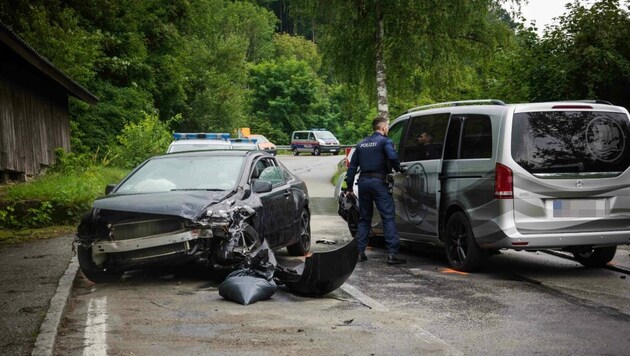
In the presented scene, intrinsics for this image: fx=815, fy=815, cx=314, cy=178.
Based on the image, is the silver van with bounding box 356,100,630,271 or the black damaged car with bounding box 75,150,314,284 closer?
the black damaged car with bounding box 75,150,314,284

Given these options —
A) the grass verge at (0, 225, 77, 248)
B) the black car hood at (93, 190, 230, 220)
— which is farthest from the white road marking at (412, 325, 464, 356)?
the grass verge at (0, 225, 77, 248)

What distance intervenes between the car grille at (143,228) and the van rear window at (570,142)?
12.3 feet

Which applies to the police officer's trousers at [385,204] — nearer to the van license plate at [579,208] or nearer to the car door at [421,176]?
the car door at [421,176]

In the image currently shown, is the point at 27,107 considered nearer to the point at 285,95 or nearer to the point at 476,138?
the point at 476,138

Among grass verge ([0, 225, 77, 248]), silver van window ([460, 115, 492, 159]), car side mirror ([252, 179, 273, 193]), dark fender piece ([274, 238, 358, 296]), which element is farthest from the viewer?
grass verge ([0, 225, 77, 248])

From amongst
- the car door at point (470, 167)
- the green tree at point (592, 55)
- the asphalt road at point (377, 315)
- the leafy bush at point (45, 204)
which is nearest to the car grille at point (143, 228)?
the asphalt road at point (377, 315)

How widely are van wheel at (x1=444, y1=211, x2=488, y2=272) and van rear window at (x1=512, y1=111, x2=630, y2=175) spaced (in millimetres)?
1100

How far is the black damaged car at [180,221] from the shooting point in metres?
8.48

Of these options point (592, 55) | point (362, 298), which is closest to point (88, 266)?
point (362, 298)

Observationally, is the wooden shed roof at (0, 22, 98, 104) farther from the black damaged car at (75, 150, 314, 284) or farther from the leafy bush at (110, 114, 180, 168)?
the black damaged car at (75, 150, 314, 284)

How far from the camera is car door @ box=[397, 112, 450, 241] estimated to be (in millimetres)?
10211

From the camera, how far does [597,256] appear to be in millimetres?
Answer: 10016

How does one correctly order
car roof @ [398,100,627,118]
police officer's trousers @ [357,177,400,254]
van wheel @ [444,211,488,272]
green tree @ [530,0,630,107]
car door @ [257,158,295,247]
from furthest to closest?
green tree @ [530,0,630,107] → police officer's trousers @ [357,177,400,254] → car door @ [257,158,295,247] → van wheel @ [444,211,488,272] → car roof @ [398,100,627,118]

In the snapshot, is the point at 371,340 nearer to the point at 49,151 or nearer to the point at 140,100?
the point at 49,151
